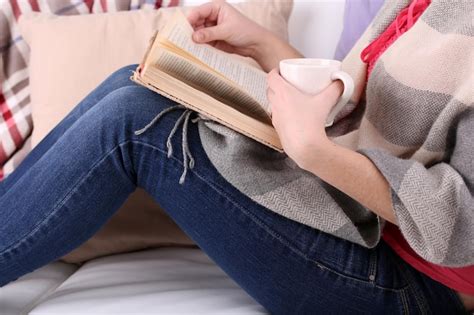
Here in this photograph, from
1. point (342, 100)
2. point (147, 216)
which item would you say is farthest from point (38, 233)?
point (342, 100)

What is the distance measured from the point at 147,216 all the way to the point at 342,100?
515 mm

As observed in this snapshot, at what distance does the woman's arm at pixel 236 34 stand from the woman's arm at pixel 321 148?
29cm

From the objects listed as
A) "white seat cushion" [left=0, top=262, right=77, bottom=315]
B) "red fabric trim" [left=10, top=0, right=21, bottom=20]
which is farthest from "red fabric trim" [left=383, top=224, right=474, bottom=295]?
"red fabric trim" [left=10, top=0, right=21, bottom=20]

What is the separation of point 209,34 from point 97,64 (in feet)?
1.02

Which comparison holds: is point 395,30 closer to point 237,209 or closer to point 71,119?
point 237,209

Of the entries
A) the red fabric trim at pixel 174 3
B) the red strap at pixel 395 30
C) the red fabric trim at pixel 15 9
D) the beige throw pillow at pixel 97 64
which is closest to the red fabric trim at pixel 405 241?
the red strap at pixel 395 30

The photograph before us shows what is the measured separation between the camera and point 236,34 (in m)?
0.98

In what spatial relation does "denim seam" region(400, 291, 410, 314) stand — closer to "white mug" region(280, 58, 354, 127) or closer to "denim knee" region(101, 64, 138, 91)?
"white mug" region(280, 58, 354, 127)

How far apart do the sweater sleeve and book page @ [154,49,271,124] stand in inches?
6.5

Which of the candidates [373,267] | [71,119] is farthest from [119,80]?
[373,267]

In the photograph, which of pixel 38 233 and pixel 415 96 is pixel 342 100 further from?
pixel 38 233

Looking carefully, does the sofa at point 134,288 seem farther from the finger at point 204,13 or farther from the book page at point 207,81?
the finger at point 204,13

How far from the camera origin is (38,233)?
0.78 metres

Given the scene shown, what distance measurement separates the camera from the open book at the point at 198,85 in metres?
0.68
